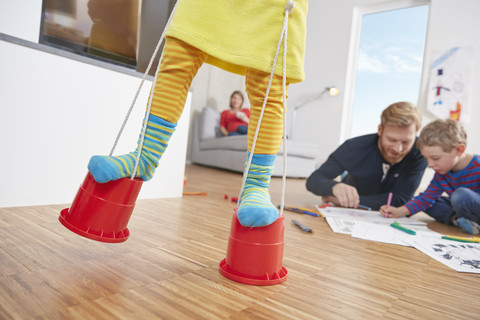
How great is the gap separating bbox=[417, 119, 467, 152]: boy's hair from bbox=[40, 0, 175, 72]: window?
1188mm

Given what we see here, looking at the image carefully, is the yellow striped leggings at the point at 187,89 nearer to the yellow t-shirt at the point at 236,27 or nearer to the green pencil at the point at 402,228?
the yellow t-shirt at the point at 236,27

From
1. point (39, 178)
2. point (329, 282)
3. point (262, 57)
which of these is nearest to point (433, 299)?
point (329, 282)

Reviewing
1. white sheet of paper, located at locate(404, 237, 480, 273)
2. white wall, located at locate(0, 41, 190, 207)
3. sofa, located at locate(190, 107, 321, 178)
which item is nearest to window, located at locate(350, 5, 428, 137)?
sofa, located at locate(190, 107, 321, 178)

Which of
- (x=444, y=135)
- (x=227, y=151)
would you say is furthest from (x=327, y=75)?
(x=444, y=135)

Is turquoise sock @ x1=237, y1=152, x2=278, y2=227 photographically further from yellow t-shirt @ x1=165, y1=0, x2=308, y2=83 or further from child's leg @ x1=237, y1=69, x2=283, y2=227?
yellow t-shirt @ x1=165, y1=0, x2=308, y2=83

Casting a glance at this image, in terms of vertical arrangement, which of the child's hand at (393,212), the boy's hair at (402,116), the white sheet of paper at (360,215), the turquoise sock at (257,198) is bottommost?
the white sheet of paper at (360,215)

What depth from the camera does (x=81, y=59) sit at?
1.20 m

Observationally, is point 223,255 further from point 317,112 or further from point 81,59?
point 317,112

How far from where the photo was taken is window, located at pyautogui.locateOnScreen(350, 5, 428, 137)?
396 cm

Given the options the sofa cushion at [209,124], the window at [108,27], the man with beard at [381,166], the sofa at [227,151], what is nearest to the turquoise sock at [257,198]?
the window at [108,27]

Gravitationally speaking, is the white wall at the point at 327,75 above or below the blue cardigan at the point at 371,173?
above

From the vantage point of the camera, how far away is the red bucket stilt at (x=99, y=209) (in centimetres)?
63

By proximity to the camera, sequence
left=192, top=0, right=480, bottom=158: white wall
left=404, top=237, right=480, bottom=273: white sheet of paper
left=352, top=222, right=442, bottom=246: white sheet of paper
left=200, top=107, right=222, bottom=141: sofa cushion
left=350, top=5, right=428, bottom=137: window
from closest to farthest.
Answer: left=404, top=237, right=480, bottom=273: white sheet of paper, left=352, top=222, right=442, bottom=246: white sheet of paper, left=350, top=5, right=428, bottom=137: window, left=200, top=107, right=222, bottom=141: sofa cushion, left=192, top=0, right=480, bottom=158: white wall

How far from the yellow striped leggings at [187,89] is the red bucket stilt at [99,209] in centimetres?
16
